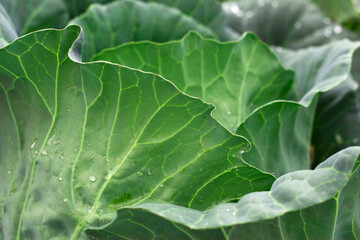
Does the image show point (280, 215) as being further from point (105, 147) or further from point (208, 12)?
point (208, 12)

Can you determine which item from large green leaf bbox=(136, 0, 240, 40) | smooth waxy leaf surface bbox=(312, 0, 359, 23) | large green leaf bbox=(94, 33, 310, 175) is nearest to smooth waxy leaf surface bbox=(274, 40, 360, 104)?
large green leaf bbox=(94, 33, 310, 175)

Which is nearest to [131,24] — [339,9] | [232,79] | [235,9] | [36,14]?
[36,14]

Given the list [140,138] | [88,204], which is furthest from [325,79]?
[88,204]

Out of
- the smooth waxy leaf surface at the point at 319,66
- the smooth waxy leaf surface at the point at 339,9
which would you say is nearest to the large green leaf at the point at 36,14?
the smooth waxy leaf surface at the point at 319,66

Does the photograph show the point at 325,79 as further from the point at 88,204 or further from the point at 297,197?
the point at 88,204

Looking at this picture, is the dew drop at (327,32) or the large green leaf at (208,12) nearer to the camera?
the large green leaf at (208,12)

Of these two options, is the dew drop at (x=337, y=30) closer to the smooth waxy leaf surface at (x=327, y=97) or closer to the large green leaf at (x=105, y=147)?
the smooth waxy leaf surface at (x=327, y=97)

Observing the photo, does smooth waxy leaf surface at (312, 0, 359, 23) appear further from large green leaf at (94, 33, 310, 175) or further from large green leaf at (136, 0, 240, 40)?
large green leaf at (94, 33, 310, 175)
